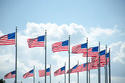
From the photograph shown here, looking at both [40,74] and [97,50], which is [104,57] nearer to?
[97,50]

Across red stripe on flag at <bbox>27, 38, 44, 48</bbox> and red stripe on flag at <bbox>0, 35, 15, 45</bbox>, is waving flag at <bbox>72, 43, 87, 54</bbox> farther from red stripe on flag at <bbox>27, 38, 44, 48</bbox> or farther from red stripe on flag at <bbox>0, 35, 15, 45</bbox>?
red stripe on flag at <bbox>0, 35, 15, 45</bbox>

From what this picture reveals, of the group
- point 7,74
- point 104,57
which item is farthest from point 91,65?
point 7,74

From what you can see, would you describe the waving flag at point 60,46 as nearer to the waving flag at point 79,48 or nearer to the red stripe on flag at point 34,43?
the waving flag at point 79,48

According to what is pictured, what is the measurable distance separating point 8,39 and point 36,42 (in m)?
4.45

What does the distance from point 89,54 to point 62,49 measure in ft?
31.2

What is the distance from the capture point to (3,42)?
135 feet

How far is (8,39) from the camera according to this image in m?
42.1

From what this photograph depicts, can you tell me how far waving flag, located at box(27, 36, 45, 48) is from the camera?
137ft

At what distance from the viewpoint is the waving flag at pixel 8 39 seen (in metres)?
41.2

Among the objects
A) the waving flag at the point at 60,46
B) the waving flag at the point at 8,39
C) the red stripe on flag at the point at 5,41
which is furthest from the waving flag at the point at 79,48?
the red stripe on flag at the point at 5,41

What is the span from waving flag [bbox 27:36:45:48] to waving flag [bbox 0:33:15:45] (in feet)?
9.23

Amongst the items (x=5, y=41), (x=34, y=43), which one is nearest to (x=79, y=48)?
(x=34, y=43)

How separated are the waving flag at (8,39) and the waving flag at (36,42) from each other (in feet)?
9.23

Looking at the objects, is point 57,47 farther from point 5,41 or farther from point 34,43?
point 5,41
